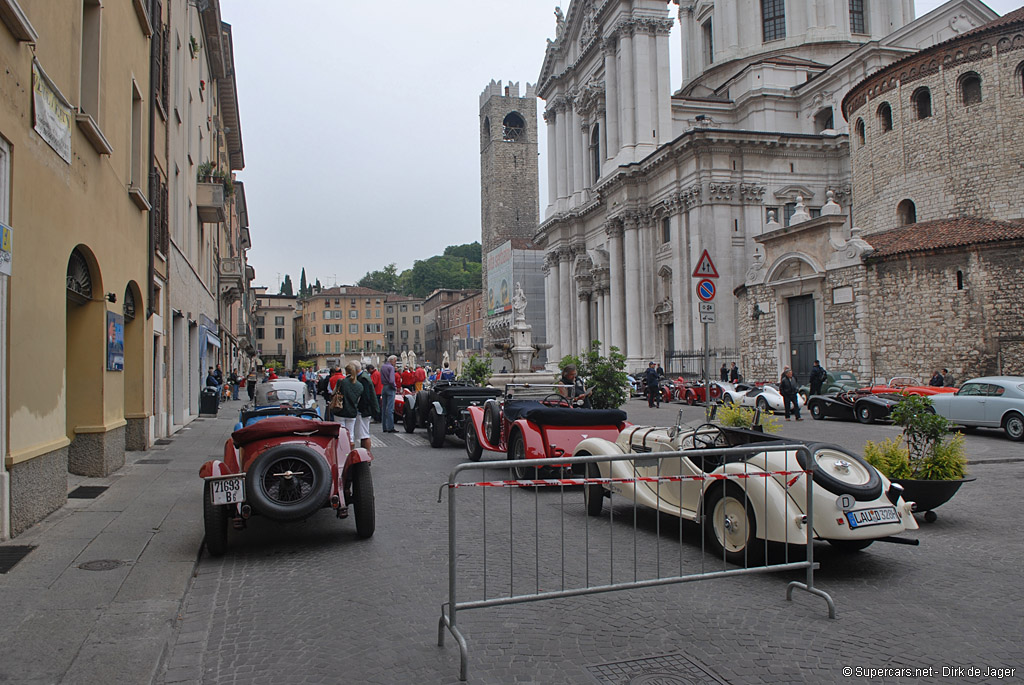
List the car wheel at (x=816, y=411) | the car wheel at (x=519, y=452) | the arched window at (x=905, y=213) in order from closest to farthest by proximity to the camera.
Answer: the car wheel at (x=519, y=452) → the car wheel at (x=816, y=411) → the arched window at (x=905, y=213)

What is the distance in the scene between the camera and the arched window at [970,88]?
29047 mm

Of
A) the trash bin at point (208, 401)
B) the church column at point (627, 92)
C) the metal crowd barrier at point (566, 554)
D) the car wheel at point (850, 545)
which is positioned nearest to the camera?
the metal crowd barrier at point (566, 554)

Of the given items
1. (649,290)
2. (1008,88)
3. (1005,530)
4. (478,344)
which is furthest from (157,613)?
(478,344)

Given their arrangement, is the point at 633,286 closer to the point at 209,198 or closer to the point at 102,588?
the point at 209,198

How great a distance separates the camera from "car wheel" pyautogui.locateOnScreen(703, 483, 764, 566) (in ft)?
18.8

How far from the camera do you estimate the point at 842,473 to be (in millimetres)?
5895

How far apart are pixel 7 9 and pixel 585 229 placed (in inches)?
2057

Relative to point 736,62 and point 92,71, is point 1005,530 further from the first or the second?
point 736,62

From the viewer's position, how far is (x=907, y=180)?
103 feet

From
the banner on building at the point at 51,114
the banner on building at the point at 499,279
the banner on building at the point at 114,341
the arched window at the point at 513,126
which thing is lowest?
→ the banner on building at the point at 114,341

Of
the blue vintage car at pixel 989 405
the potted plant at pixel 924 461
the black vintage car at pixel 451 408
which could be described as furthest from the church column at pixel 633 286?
the potted plant at pixel 924 461

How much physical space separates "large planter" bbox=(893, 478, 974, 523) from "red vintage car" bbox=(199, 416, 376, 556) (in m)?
5.21

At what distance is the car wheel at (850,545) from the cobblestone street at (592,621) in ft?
0.34

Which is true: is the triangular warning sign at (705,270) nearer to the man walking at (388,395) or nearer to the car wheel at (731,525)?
the car wheel at (731,525)
